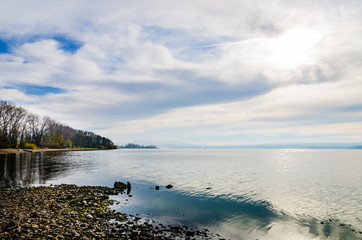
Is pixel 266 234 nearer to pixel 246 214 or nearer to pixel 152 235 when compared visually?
pixel 246 214

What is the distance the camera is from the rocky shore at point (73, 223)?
45.3ft

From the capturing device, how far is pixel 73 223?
628 inches

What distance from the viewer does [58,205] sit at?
68.3 feet

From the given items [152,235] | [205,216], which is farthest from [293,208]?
[152,235]

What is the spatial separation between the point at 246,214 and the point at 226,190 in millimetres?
12469

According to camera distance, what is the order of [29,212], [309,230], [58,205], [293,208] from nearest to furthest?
[29,212] < [309,230] < [58,205] < [293,208]

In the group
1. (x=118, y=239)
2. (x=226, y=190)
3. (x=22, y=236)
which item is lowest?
(x=226, y=190)

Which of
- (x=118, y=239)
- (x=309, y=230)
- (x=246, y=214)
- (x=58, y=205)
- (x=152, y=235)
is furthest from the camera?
(x=246, y=214)

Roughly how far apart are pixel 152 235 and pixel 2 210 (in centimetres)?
1389

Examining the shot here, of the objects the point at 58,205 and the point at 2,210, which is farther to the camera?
the point at 58,205

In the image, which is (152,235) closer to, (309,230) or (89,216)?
(89,216)

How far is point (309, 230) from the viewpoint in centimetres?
1900

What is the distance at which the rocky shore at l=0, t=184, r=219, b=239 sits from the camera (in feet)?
45.3

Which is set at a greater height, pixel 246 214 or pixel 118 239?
pixel 118 239
